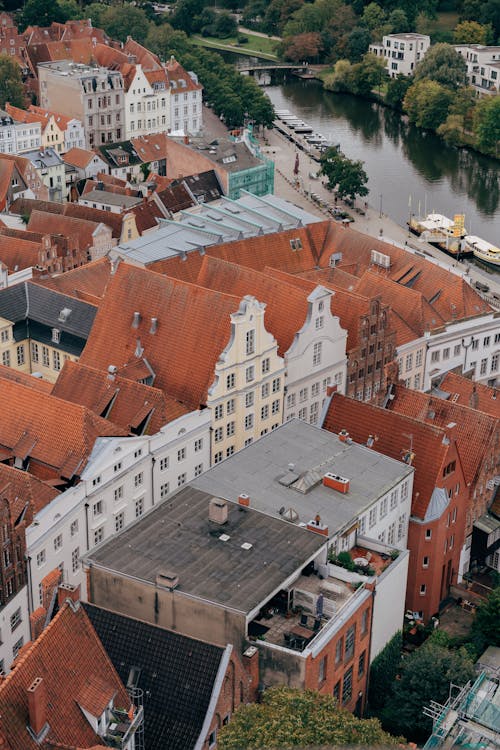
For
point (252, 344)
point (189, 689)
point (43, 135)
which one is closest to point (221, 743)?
point (189, 689)

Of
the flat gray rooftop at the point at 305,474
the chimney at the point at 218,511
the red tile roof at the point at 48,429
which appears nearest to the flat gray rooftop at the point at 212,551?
the chimney at the point at 218,511

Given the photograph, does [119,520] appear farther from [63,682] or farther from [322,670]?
[63,682]

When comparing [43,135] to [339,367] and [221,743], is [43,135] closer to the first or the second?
[339,367]

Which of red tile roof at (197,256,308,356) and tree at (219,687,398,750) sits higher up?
red tile roof at (197,256,308,356)

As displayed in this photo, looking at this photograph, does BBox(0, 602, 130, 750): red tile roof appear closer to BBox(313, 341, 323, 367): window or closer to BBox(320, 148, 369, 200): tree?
BBox(313, 341, 323, 367): window

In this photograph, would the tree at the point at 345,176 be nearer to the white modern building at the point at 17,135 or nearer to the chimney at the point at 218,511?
the white modern building at the point at 17,135

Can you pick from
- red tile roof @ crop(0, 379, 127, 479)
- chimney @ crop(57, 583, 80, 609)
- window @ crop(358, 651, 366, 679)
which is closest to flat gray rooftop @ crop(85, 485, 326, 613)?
chimney @ crop(57, 583, 80, 609)
